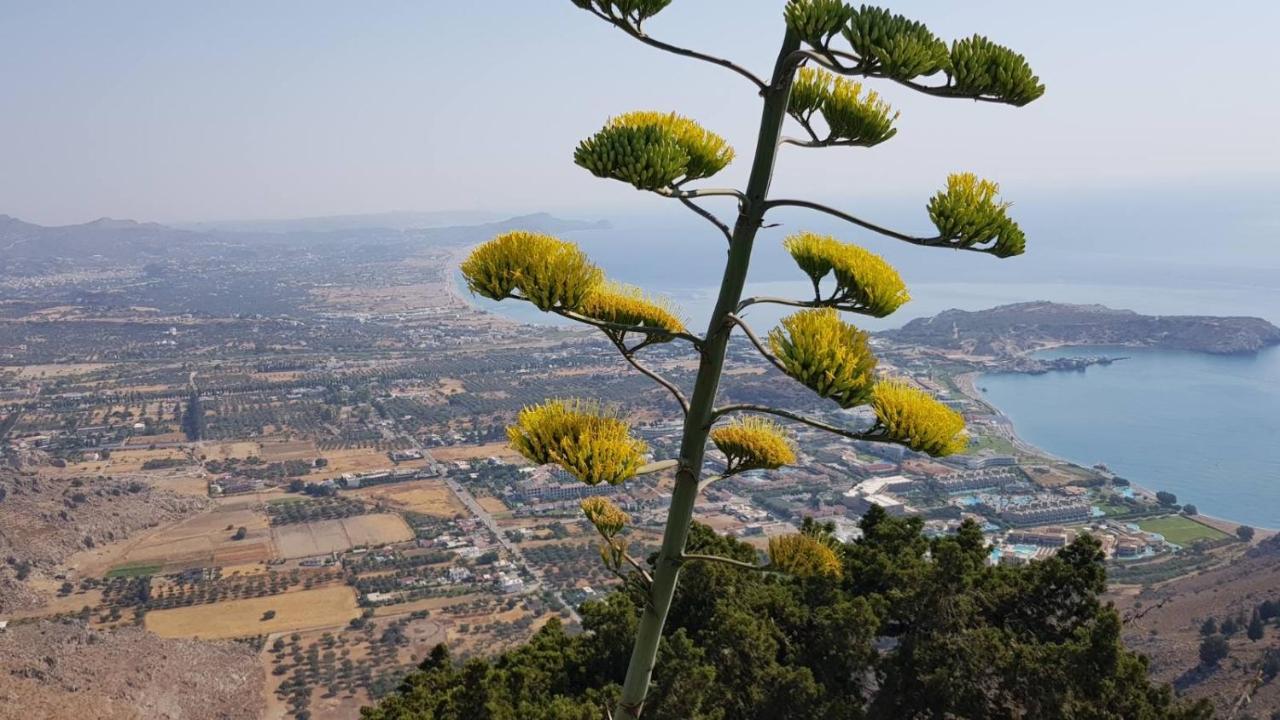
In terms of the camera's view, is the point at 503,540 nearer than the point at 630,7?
No

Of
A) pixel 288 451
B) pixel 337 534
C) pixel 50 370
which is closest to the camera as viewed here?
pixel 337 534

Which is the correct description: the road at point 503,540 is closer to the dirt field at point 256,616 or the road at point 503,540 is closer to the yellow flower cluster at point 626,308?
the dirt field at point 256,616

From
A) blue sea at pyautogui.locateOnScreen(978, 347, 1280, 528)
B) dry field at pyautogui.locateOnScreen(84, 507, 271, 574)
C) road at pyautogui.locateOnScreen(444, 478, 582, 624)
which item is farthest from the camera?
blue sea at pyautogui.locateOnScreen(978, 347, 1280, 528)

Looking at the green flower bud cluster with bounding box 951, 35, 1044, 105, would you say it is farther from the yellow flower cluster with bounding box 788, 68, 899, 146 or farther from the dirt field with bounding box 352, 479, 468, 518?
the dirt field with bounding box 352, 479, 468, 518

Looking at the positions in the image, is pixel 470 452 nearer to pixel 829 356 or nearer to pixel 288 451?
pixel 288 451

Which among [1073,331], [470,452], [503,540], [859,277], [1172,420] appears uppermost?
[859,277]

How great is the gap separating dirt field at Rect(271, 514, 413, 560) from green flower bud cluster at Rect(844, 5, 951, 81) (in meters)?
36.6

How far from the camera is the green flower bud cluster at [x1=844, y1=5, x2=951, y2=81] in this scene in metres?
2.75

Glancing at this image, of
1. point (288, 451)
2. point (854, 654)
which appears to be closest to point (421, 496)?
point (288, 451)

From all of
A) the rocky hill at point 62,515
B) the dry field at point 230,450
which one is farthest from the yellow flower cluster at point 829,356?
the dry field at point 230,450

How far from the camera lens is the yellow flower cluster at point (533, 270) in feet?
10.1

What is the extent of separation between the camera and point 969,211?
3.07 metres

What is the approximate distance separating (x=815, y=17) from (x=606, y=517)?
2041 millimetres

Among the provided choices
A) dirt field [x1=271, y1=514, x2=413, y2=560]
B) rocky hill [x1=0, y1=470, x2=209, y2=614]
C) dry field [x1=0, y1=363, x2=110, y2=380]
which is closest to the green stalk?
rocky hill [x1=0, y1=470, x2=209, y2=614]
